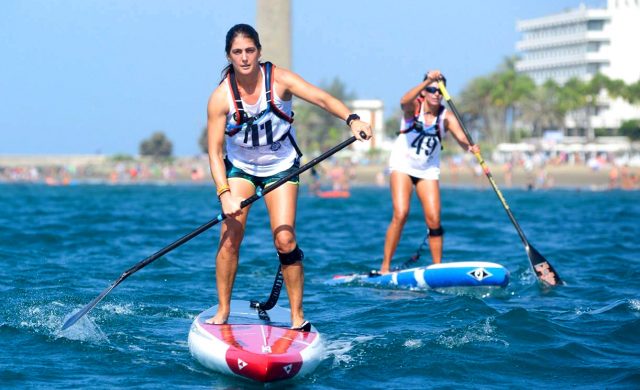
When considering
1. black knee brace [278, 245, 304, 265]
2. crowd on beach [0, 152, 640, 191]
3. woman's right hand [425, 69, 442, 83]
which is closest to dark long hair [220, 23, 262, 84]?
black knee brace [278, 245, 304, 265]

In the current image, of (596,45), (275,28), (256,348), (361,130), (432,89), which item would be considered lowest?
(256,348)

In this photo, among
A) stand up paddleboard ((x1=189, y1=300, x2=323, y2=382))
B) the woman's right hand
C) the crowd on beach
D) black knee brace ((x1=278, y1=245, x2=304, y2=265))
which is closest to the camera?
stand up paddleboard ((x1=189, y1=300, x2=323, y2=382))

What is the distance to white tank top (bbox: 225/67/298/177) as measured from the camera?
8203mm

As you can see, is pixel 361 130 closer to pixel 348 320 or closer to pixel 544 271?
pixel 348 320

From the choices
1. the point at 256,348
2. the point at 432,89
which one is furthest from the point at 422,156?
the point at 256,348

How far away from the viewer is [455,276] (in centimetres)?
1230

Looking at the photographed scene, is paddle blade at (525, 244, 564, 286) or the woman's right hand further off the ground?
the woman's right hand

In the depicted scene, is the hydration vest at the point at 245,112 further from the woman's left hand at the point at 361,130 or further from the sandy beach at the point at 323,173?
the sandy beach at the point at 323,173

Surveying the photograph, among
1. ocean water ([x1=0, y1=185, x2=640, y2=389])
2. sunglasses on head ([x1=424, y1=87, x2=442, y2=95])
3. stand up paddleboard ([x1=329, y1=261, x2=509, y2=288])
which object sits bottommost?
ocean water ([x1=0, y1=185, x2=640, y2=389])

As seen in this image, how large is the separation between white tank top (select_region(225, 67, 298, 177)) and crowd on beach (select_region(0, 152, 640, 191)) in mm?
52761

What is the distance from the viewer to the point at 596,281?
528 inches

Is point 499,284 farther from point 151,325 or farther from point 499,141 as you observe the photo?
point 499,141

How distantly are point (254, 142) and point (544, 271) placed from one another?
18.4 ft

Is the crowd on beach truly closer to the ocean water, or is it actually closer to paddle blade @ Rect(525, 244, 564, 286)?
the ocean water
